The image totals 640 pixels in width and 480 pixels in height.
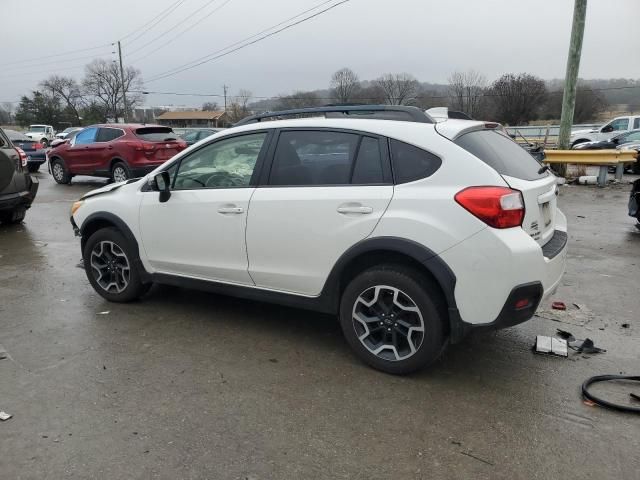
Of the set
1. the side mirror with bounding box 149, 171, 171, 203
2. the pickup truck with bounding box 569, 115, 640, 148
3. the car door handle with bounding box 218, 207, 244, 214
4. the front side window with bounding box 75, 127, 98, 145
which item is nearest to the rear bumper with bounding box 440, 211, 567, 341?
the car door handle with bounding box 218, 207, 244, 214

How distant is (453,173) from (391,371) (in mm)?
1379

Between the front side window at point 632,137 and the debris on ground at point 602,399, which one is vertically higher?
the front side window at point 632,137

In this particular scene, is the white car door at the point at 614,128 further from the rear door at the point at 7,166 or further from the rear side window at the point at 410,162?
the rear side window at the point at 410,162

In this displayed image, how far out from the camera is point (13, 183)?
8469mm

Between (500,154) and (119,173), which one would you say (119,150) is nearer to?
(119,173)

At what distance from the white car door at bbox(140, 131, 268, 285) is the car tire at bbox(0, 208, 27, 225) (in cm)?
586

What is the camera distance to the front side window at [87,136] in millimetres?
14362

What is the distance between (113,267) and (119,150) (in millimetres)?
9500

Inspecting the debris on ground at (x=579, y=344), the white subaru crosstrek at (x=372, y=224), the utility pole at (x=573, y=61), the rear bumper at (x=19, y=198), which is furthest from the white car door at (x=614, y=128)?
the rear bumper at (x=19, y=198)

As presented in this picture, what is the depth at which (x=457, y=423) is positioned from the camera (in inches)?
117

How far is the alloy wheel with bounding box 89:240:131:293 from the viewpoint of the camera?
15.9 ft

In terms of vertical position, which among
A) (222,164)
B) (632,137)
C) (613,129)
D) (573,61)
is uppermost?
(573,61)

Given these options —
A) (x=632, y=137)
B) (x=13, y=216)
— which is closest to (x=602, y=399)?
(x=13, y=216)

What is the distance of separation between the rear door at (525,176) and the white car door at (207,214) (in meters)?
1.64
